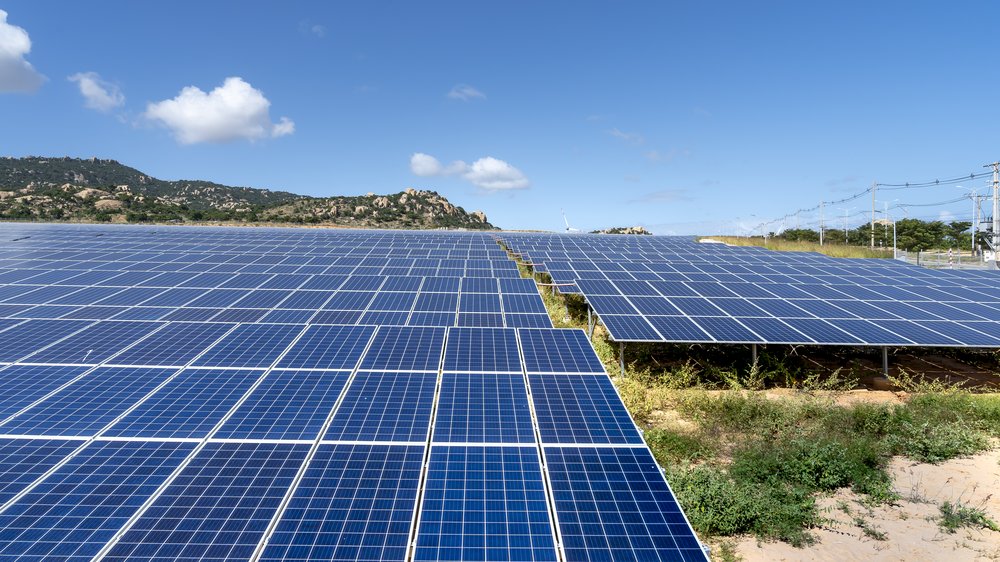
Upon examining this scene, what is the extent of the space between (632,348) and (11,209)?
105 metres

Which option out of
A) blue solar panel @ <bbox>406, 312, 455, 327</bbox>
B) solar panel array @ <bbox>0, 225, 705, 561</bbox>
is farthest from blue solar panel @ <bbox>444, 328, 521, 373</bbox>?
blue solar panel @ <bbox>406, 312, 455, 327</bbox>

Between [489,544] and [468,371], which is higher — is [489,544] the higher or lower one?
the lower one

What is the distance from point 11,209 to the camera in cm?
7606

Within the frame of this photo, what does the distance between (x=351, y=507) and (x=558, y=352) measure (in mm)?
5581

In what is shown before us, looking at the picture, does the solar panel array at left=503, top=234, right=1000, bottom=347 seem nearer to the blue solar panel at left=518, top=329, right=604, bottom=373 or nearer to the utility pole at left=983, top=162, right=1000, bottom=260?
the blue solar panel at left=518, top=329, right=604, bottom=373


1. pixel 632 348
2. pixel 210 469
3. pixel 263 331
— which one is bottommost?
pixel 632 348

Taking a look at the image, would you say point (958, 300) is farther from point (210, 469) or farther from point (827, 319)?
point (210, 469)

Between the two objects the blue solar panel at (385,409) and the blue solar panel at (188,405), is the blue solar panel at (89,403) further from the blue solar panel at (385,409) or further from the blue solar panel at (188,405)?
the blue solar panel at (385,409)

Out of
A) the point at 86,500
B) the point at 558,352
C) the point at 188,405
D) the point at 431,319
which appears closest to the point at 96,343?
the point at 188,405

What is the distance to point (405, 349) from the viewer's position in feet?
32.0

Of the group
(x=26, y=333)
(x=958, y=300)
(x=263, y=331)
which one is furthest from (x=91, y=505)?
(x=958, y=300)

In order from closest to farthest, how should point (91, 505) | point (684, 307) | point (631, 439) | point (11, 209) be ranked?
point (91, 505) → point (631, 439) → point (684, 307) → point (11, 209)

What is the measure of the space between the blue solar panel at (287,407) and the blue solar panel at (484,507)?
81.2 inches

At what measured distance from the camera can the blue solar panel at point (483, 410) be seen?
21.2 ft
